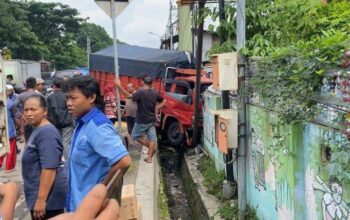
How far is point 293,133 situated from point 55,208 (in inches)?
81.3

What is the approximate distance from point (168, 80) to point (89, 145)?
1058cm

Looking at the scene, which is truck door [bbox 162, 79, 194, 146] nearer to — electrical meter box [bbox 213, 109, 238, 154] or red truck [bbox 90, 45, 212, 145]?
red truck [bbox 90, 45, 212, 145]

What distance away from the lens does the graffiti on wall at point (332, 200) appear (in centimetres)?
331

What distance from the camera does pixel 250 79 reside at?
555cm

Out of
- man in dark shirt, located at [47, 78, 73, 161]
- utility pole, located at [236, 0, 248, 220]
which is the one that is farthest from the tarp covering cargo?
utility pole, located at [236, 0, 248, 220]

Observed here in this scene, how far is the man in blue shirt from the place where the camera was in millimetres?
2937

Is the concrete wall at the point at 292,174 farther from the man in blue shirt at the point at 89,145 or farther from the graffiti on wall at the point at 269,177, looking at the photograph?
the man in blue shirt at the point at 89,145

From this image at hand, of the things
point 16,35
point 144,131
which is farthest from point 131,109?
point 16,35

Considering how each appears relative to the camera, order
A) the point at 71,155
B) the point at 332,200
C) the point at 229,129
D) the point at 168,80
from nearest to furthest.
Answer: the point at 71,155
the point at 332,200
the point at 229,129
the point at 168,80

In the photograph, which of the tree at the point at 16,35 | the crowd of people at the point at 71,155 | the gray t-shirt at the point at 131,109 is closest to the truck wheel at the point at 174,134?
the gray t-shirt at the point at 131,109

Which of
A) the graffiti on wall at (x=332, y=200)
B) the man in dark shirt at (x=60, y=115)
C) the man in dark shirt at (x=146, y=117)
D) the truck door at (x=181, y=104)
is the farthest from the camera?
the truck door at (x=181, y=104)

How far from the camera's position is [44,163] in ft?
11.6

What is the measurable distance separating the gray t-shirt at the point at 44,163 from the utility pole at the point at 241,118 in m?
2.84

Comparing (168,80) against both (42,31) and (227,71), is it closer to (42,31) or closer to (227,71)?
(227,71)
